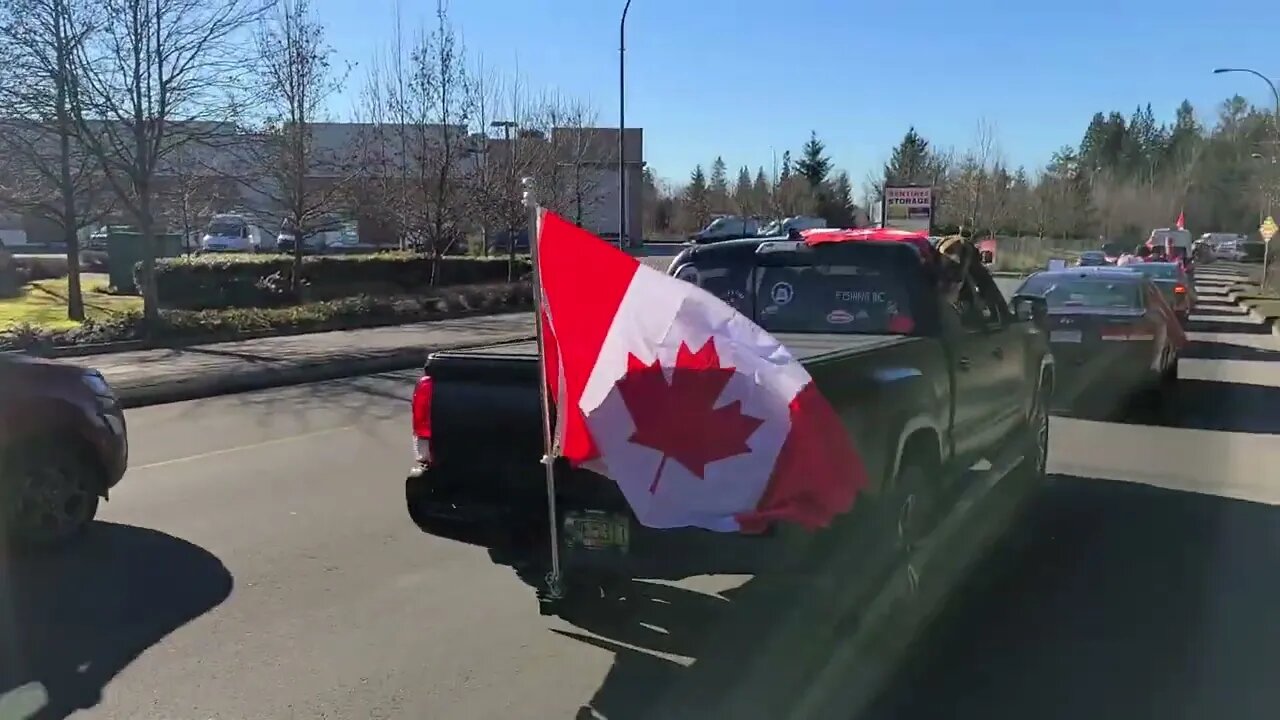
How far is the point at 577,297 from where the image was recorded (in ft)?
14.1

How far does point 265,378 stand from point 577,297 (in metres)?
12.6

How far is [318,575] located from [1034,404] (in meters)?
5.17

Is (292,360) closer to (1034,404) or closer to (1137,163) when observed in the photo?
(1034,404)

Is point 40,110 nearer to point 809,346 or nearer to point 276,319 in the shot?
point 276,319

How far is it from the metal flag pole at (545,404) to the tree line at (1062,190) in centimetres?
4950

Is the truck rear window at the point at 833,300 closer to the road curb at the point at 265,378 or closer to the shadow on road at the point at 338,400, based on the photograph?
the shadow on road at the point at 338,400

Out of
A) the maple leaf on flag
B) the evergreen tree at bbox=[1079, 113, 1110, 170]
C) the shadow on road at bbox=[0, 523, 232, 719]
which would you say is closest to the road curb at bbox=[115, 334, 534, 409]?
the shadow on road at bbox=[0, 523, 232, 719]

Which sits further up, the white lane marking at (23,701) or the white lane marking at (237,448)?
the white lane marking at (23,701)

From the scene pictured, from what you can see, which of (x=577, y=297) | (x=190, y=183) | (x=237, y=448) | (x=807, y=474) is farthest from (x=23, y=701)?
(x=190, y=183)

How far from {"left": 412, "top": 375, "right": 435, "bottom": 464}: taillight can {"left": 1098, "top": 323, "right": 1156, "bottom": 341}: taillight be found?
9906mm

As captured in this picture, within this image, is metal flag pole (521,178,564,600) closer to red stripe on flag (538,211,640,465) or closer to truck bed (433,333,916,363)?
red stripe on flag (538,211,640,465)

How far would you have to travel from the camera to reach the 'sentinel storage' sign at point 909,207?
124 ft

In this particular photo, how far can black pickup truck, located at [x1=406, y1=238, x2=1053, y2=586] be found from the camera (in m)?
4.59

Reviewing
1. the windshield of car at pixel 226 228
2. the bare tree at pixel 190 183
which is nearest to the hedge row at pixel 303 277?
the bare tree at pixel 190 183
